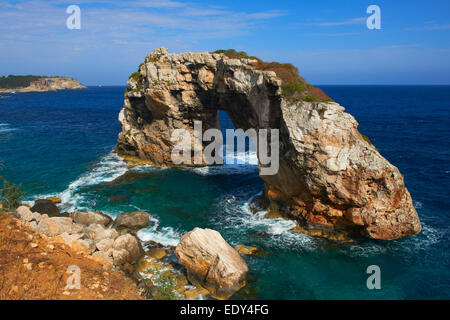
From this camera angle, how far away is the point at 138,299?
59.1ft

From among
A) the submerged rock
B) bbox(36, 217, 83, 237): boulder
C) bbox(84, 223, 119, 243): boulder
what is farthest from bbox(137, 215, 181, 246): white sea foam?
the submerged rock

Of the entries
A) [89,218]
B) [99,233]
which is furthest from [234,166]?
[99,233]

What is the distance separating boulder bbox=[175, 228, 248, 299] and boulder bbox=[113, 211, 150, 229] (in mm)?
7812

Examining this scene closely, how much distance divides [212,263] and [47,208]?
61.5 feet

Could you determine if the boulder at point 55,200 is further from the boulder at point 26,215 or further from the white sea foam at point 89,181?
the boulder at point 26,215

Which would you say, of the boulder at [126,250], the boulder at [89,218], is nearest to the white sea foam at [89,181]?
the boulder at [89,218]

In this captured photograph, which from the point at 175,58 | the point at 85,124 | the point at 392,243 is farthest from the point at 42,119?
the point at 392,243

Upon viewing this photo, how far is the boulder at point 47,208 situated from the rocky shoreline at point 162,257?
2127mm

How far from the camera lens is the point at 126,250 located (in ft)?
74.2

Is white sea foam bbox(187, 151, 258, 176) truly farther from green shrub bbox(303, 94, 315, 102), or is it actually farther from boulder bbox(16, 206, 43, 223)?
boulder bbox(16, 206, 43, 223)

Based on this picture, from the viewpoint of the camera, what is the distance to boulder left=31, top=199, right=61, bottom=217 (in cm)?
→ 2844

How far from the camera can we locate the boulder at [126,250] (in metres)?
21.9

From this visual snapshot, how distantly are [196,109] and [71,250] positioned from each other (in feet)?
89.3

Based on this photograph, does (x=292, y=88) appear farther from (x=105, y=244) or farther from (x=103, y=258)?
(x=103, y=258)
